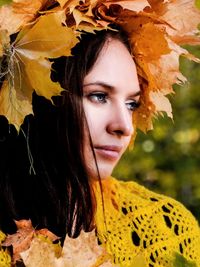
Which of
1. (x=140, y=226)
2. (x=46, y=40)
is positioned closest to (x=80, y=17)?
(x=46, y=40)

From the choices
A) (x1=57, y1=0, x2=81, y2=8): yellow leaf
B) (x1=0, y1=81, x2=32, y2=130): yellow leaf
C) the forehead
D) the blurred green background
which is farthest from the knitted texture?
the blurred green background

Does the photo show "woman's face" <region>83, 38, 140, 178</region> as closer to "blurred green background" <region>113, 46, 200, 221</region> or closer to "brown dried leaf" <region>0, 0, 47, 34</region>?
"brown dried leaf" <region>0, 0, 47, 34</region>

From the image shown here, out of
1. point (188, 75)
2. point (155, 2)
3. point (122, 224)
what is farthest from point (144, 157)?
point (155, 2)

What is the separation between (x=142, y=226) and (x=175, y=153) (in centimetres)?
331

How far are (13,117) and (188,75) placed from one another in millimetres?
4092

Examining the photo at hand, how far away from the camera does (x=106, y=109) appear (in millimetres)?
2443

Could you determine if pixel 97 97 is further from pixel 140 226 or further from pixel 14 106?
pixel 140 226

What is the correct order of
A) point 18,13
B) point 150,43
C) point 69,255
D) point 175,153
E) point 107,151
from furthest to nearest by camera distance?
1. point 175,153
2. point 150,43
3. point 107,151
4. point 18,13
5. point 69,255

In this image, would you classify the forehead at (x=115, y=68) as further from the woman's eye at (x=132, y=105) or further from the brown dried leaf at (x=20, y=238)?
the brown dried leaf at (x=20, y=238)

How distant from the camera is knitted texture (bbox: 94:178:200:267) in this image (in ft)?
8.98

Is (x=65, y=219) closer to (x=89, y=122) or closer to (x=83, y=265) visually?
(x=89, y=122)

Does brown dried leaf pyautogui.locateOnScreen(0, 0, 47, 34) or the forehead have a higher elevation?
brown dried leaf pyautogui.locateOnScreen(0, 0, 47, 34)

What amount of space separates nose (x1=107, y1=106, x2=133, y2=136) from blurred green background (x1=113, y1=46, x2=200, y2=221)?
3382mm

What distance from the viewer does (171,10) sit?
8.43 feet
